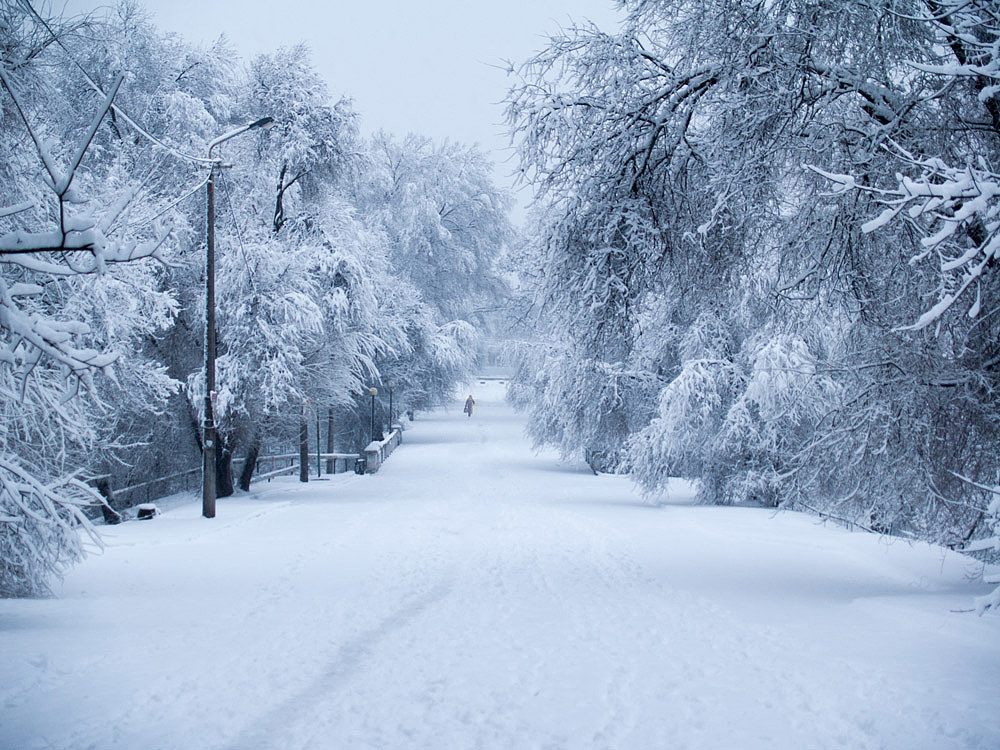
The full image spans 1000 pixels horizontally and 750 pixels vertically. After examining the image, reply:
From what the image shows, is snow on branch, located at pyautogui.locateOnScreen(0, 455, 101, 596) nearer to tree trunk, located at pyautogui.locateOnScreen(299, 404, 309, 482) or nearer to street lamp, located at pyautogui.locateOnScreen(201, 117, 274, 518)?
street lamp, located at pyautogui.locateOnScreen(201, 117, 274, 518)

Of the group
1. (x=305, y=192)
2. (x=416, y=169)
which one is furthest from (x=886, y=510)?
(x=416, y=169)

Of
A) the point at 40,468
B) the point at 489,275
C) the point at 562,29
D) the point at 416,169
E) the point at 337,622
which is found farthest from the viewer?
the point at 489,275

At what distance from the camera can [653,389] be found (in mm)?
24328

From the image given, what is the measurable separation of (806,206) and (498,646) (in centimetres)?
492

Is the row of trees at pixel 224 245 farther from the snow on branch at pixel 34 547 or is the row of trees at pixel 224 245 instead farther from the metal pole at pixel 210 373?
the snow on branch at pixel 34 547

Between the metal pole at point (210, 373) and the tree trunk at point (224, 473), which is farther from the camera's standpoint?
the tree trunk at point (224, 473)

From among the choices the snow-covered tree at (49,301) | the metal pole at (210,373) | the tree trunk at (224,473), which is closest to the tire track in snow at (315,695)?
the snow-covered tree at (49,301)

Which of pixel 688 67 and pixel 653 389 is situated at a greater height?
pixel 688 67

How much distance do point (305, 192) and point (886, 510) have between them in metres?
19.0

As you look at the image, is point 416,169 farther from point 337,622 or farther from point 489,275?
point 337,622

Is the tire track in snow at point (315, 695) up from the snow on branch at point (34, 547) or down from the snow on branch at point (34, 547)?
down

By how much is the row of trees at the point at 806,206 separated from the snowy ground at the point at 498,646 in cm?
142

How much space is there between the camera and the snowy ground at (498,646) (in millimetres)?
5180

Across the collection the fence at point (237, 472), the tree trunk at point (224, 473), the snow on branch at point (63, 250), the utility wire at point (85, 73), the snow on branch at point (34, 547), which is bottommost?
the fence at point (237, 472)
